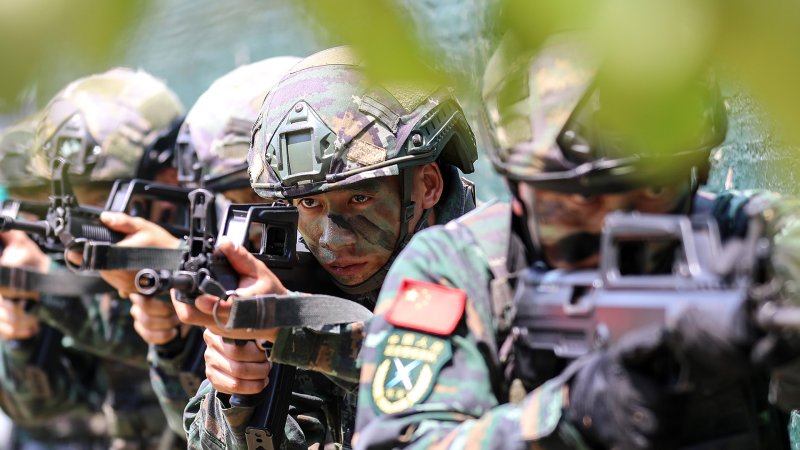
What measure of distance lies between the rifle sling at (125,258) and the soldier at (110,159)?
1.14 meters

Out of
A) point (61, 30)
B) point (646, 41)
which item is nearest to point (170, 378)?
point (61, 30)

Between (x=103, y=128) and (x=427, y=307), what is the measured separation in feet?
12.2

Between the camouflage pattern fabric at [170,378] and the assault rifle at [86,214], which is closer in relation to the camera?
the camouflage pattern fabric at [170,378]

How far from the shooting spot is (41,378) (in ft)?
20.7

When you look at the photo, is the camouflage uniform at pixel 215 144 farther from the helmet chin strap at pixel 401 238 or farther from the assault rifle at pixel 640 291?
the assault rifle at pixel 640 291

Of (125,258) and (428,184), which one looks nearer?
(428,184)

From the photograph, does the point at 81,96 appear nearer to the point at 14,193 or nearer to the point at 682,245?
the point at 14,193

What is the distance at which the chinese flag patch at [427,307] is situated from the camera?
2289mm

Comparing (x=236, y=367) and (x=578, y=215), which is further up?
(x=578, y=215)

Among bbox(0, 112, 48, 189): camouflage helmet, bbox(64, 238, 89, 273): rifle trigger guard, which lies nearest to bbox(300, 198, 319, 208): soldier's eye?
bbox(64, 238, 89, 273): rifle trigger guard

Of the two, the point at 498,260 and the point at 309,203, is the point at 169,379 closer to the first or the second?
the point at 309,203

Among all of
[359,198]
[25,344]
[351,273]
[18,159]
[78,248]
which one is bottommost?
[25,344]

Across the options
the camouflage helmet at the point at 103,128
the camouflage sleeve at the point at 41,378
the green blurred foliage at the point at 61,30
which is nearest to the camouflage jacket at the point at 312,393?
the camouflage helmet at the point at 103,128

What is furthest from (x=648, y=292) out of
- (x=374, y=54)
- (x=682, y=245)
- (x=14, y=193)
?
(x=14, y=193)
